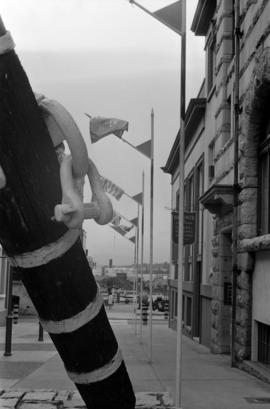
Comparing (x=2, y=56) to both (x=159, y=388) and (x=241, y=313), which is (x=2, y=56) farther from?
(x=241, y=313)

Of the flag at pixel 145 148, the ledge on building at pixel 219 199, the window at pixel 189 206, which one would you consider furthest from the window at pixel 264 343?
the window at pixel 189 206

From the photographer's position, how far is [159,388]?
9.27 metres

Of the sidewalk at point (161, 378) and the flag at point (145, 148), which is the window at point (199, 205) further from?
the flag at point (145, 148)

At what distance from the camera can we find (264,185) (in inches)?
452

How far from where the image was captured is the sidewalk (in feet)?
26.7

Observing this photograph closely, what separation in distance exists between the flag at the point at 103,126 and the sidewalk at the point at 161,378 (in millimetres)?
2798

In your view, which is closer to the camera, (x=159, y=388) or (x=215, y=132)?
(x=159, y=388)

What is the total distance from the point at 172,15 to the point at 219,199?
22.0 ft

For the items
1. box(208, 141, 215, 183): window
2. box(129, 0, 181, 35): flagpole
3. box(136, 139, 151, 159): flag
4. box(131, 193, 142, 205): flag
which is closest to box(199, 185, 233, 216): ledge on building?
box(136, 139, 151, 159): flag

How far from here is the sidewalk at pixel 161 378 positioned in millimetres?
8125

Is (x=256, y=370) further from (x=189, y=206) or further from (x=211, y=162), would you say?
(x=189, y=206)

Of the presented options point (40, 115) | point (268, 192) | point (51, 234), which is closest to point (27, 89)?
point (40, 115)

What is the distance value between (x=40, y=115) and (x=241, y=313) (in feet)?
32.7

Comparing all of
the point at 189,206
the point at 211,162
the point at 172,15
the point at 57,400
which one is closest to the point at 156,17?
the point at 172,15
